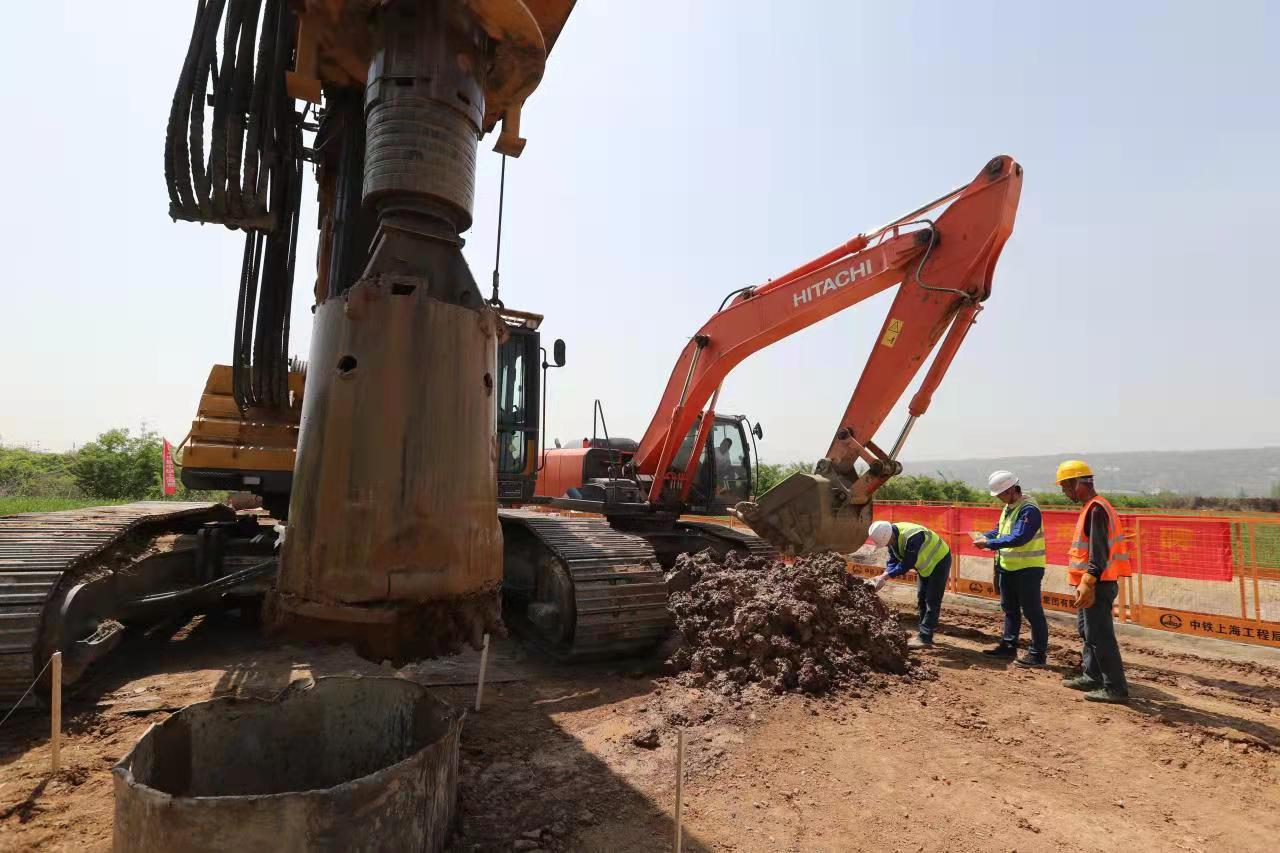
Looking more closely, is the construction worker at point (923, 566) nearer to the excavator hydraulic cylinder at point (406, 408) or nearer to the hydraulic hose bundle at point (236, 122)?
the excavator hydraulic cylinder at point (406, 408)

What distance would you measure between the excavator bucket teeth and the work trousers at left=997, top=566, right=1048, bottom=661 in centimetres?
125

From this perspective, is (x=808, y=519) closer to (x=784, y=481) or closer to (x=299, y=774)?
(x=784, y=481)

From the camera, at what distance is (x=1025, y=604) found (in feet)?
18.5

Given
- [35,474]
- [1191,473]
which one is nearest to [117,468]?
[35,474]

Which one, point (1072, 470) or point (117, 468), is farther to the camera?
point (117, 468)

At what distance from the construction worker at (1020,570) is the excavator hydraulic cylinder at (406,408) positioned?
492 centimetres

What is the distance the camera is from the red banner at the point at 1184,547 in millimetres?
7371

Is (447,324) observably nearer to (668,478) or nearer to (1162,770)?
(1162,770)

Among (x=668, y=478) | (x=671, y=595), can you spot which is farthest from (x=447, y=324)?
(x=668, y=478)

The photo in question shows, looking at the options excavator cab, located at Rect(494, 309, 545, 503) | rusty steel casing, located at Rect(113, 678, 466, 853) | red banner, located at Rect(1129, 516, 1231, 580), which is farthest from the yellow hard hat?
rusty steel casing, located at Rect(113, 678, 466, 853)

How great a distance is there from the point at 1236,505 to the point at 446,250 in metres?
38.4

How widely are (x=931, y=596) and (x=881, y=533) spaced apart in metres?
0.73

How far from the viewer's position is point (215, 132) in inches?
108

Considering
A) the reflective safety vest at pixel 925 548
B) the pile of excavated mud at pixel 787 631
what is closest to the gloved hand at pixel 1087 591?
the pile of excavated mud at pixel 787 631
